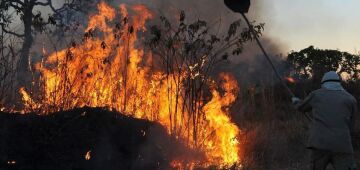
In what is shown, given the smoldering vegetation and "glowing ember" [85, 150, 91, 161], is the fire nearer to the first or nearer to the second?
the smoldering vegetation

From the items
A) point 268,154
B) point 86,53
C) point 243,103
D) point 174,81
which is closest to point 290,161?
point 268,154

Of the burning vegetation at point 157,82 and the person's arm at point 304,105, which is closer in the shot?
the person's arm at point 304,105

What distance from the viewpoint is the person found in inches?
254

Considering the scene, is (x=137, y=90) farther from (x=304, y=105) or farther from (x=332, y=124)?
(x=332, y=124)

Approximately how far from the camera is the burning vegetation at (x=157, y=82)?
948 cm

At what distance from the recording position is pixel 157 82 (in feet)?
33.2

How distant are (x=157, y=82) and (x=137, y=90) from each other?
0.44m

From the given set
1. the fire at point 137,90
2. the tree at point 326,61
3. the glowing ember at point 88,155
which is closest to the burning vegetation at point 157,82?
the fire at point 137,90

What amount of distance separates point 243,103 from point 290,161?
375 centimetres

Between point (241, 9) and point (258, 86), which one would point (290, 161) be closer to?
point (241, 9)

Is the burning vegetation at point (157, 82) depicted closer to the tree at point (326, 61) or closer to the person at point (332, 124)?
the person at point (332, 124)

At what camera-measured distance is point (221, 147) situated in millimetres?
9898

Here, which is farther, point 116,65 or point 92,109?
point 116,65

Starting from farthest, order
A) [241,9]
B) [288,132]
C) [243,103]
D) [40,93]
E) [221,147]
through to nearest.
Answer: [243,103], [288,132], [221,147], [40,93], [241,9]
